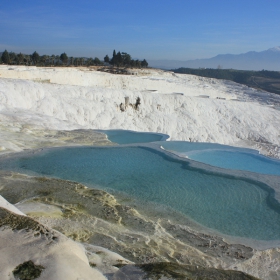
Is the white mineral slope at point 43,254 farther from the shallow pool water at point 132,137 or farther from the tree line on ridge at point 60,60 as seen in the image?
the tree line on ridge at point 60,60

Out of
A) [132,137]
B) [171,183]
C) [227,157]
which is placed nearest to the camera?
[171,183]

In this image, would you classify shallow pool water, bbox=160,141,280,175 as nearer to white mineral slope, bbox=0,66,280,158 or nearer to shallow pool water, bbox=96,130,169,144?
shallow pool water, bbox=96,130,169,144

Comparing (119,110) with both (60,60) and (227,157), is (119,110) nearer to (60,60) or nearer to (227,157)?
(227,157)

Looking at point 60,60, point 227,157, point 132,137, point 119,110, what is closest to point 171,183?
point 227,157

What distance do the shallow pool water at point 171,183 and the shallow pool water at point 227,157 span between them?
5.47ft

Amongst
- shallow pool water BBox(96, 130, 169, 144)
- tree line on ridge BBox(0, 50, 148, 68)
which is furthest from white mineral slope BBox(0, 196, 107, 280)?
tree line on ridge BBox(0, 50, 148, 68)

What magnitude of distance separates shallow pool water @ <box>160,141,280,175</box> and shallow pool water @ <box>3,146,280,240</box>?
1.67 metres

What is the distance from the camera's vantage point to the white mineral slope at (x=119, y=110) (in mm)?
12547

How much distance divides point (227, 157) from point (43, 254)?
843cm

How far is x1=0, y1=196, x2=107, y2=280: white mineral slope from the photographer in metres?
2.19

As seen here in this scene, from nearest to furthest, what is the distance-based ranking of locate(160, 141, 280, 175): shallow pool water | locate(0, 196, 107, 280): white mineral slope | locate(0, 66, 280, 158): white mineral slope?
locate(0, 196, 107, 280): white mineral slope → locate(160, 141, 280, 175): shallow pool water → locate(0, 66, 280, 158): white mineral slope

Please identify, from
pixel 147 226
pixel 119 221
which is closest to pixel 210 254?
pixel 147 226

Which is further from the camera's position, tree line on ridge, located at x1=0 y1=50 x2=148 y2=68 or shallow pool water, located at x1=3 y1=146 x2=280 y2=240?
tree line on ridge, located at x1=0 y1=50 x2=148 y2=68

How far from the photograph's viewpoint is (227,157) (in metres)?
10.1
